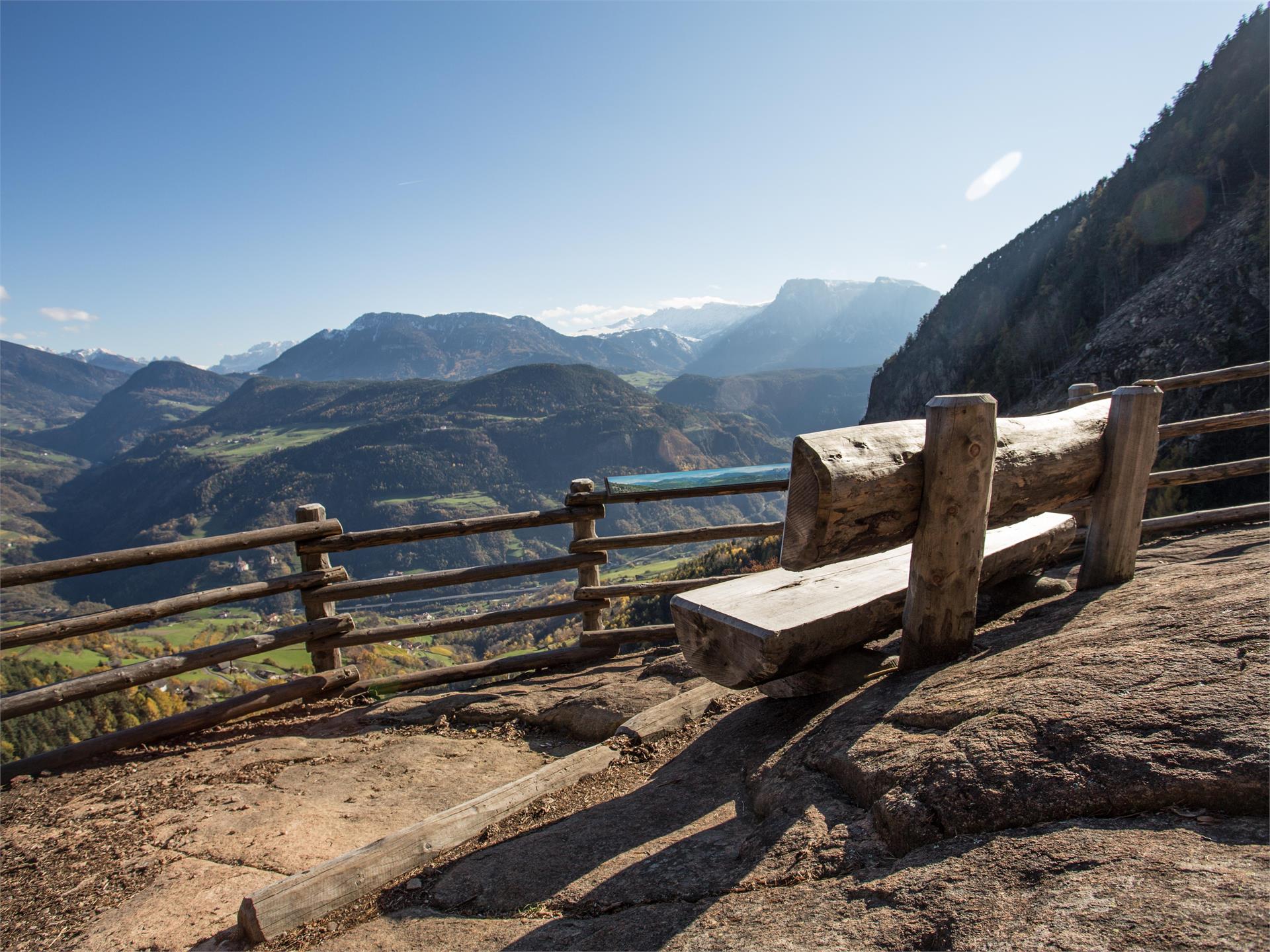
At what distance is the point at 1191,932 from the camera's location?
1.32m

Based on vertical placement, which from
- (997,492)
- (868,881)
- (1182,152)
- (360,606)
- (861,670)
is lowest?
(360,606)

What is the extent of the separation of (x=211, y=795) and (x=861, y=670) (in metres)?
3.84

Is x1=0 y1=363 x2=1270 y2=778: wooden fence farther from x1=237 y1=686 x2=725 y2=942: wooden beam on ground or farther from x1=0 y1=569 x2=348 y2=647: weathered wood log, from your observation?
x1=237 y1=686 x2=725 y2=942: wooden beam on ground

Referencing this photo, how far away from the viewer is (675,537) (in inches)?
247

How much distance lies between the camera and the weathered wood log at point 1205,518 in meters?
6.07

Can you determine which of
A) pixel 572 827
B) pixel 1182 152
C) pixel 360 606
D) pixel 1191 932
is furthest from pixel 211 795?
pixel 360 606

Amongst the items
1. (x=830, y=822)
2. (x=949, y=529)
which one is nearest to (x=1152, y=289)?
(x=949, y=529)

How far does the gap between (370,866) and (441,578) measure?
148 inches

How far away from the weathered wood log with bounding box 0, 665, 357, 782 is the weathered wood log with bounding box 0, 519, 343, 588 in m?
1.19

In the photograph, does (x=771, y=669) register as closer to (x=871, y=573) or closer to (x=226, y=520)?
(x=871, y=573)

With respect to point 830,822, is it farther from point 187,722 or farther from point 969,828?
point 187,722

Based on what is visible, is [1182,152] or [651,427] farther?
[651,427]

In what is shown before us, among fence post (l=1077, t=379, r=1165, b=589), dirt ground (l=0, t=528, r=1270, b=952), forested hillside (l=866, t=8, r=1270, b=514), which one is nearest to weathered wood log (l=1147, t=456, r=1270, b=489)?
dirt ground (l=0, t=528, r=1270, b=952)

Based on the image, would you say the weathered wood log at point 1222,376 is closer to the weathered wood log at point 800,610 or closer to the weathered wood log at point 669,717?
the weathered wood log at point 800,610
